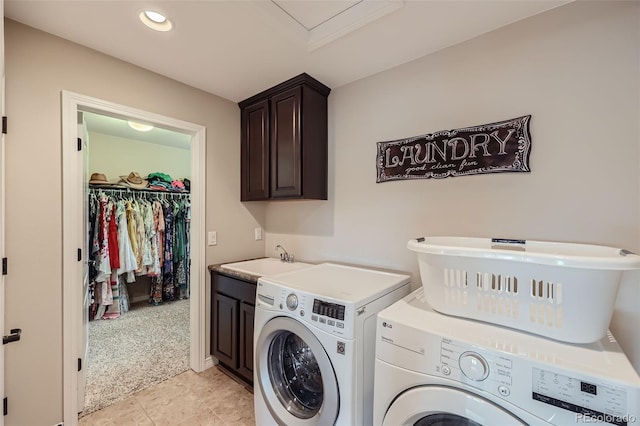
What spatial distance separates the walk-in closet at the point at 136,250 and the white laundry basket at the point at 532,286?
7.59 ft

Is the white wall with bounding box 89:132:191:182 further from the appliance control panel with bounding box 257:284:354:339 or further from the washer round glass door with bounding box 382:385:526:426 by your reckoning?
the washer round glass door with bounding box 382:385:526:426

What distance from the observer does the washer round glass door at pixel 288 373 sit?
4.84 ft

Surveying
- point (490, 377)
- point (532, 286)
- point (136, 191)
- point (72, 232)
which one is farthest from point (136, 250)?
point (532, 286)

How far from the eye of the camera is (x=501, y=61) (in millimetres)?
1544

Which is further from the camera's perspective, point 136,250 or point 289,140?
point 136,250

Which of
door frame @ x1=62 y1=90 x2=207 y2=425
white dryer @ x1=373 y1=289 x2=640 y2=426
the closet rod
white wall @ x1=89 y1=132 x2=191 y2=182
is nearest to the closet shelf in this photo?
the closet rod

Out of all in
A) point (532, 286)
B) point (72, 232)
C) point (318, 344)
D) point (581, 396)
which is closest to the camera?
point (581, 396)

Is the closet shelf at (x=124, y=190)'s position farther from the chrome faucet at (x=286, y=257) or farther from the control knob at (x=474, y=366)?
the control knob at (x=474, y=366)

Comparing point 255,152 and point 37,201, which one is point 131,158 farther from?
point 37,201

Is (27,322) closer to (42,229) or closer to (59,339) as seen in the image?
(59,339)

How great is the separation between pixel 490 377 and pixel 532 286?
36 centimetres

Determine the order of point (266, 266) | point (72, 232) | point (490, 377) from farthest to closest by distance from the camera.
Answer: point (266, 266), point (72, 232), point (490, 377)

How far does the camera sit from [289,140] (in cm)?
217

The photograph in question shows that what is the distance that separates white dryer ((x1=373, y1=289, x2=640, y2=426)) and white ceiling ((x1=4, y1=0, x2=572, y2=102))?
154 cm
